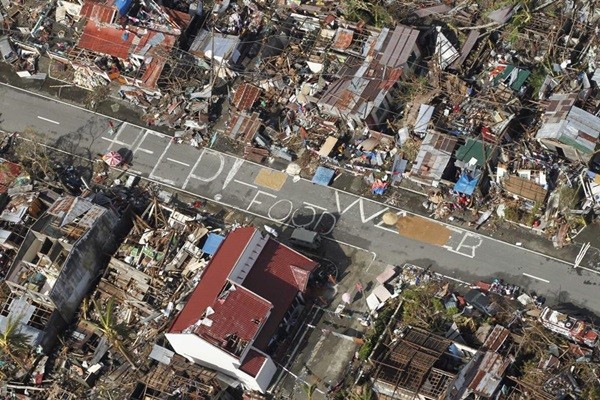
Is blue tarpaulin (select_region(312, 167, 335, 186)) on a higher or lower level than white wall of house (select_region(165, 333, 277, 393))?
higher

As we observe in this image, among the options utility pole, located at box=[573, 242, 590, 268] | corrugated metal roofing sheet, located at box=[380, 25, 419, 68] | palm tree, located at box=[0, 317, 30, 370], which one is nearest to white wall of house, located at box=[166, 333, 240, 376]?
palm tree, located at box=[0, 317, 30, 370]

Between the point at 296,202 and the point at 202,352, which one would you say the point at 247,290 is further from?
the point at 296,202

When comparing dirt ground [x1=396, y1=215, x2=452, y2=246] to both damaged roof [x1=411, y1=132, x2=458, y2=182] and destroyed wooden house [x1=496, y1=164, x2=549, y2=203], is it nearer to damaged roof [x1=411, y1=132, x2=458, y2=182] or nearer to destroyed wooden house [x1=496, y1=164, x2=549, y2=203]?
damaged roof [x1=411, y1=132, x2=458, y2=182]

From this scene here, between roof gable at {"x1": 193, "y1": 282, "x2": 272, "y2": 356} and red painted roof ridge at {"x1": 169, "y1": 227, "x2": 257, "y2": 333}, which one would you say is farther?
red painted roof ridge at {"x1": 169, "y1": 227, "x2": 257, "y2": 333}

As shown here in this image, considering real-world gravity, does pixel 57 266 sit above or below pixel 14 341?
above

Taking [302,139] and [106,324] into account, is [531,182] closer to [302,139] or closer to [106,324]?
[302,139]

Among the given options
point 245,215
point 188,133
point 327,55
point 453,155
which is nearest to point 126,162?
point 188,133

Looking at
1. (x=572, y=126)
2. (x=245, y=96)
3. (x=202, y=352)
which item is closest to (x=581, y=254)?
(x=572, y=126)
